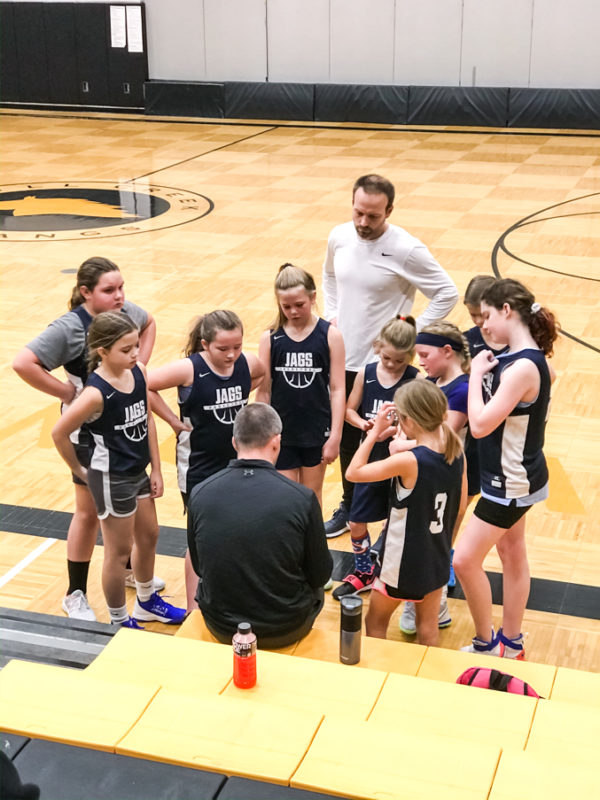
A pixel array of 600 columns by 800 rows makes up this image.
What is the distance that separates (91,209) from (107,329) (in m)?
10.6

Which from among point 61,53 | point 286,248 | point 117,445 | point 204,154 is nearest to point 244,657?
point 117,445

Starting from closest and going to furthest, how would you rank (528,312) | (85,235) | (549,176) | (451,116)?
(528,312) < (85,235) < (549,176) < (451,116)

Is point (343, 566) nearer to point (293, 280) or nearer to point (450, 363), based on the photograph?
point (450, 363)

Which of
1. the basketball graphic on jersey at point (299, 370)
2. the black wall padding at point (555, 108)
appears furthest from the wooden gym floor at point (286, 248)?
the basketball graphic on jersey at point (299, 370)

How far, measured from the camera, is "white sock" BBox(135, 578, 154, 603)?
16.2ft

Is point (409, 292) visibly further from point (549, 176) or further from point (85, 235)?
point (549, 176)

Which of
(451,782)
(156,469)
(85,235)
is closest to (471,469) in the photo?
(156,469)

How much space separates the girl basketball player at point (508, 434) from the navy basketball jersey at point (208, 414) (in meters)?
1.14

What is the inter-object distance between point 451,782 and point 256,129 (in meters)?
20.2

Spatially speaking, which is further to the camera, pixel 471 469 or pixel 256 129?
pixel 256 129

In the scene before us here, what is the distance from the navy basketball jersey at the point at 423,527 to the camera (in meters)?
4.00

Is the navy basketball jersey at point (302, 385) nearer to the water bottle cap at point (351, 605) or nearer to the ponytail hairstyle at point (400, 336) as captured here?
the ponytail hairstyle at point (400, 336)

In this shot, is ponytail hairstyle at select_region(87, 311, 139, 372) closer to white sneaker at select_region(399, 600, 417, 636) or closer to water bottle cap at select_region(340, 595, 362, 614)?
water bottle cap at select_region(340, 595, 362, 614)

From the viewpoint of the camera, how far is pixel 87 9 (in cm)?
2322
